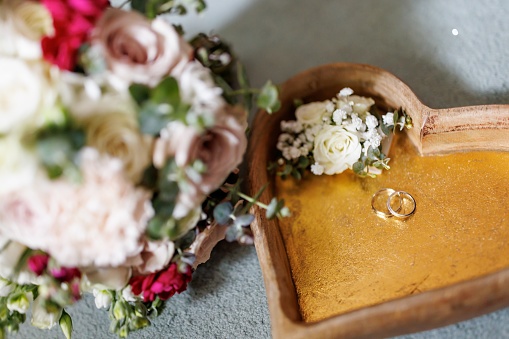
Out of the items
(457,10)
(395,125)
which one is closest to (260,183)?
(395,125)

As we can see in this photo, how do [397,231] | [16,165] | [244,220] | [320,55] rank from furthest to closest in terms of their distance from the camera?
[320,55] → [397,231] → [244,220] → [16,165]

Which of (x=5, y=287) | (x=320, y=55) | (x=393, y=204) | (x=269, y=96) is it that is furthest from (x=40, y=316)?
(x=320, y=55)

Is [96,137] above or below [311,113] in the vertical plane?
above

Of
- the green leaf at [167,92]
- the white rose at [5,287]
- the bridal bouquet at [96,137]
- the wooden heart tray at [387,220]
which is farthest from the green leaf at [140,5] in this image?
the white rose at [5,287]

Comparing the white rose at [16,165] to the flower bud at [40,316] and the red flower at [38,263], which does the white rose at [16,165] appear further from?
the flower bud at [40,316]

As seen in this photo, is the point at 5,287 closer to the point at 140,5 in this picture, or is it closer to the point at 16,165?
the point at 16,165

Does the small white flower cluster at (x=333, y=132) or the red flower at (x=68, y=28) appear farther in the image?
the small white flower cluster at (x=333, y=132)
